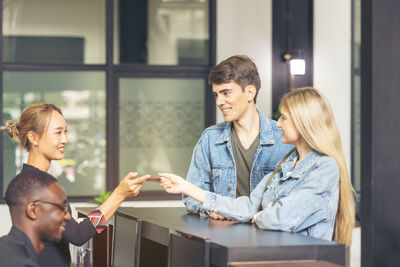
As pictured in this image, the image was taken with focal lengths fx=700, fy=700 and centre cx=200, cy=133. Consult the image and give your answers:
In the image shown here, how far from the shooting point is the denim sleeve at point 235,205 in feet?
9.23

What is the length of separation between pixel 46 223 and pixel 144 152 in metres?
5.68

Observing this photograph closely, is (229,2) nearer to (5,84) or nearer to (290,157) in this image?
(5,84)

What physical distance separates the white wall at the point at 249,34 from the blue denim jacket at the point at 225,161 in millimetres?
4541

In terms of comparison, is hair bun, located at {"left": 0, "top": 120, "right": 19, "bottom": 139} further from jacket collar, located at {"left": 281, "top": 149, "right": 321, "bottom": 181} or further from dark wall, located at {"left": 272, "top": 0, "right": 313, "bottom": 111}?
dark wall, located at {"left": 272, "top": 0, "right": 313, "bottom": 111}

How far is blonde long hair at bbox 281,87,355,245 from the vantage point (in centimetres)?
260

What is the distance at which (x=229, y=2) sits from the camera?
7895mm

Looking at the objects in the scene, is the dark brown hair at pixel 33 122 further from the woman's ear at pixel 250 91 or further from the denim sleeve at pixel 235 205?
the woman's ear at pixel 250 91

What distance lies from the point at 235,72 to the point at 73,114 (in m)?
4.72

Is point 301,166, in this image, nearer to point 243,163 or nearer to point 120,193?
point 243,163

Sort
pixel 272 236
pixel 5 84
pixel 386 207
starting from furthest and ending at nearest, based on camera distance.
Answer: pixel 5 84 < pixel 386 207 < pixel 272 236

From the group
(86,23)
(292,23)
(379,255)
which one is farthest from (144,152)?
(379,255)

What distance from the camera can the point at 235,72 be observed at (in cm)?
323

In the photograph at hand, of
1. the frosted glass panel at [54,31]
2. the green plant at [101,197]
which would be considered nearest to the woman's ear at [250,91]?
the green plant at [101,197]

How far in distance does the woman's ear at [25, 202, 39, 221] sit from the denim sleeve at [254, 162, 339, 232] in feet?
2.90
